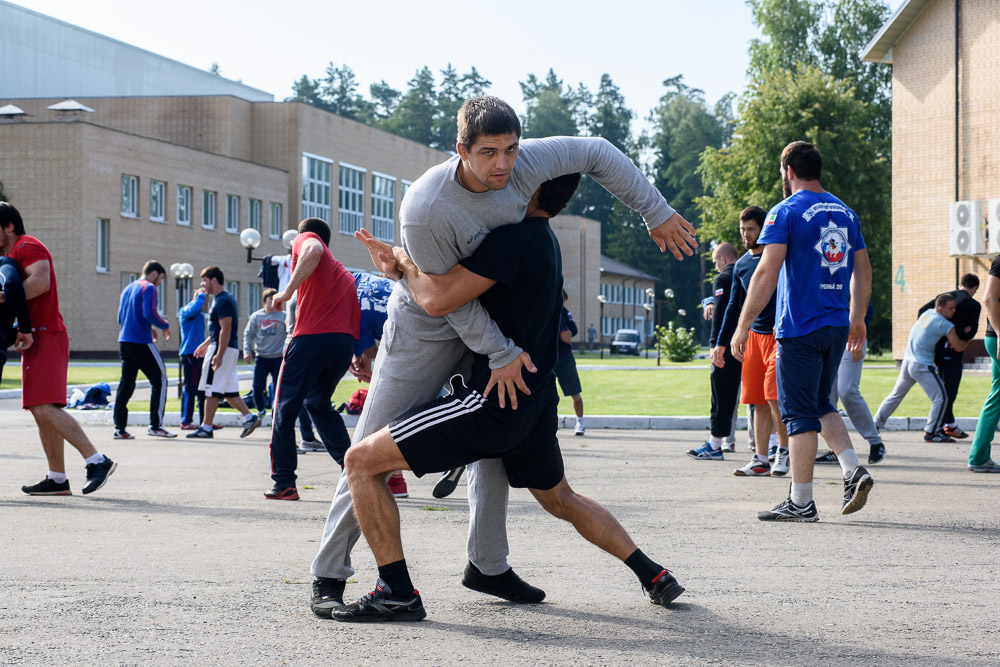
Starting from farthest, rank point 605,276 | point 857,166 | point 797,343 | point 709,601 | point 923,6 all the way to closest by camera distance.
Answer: point 605,276 → point 857,166 → point 923,6 → point 797,343 → point 709,601

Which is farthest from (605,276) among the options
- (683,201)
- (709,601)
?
(709,601)

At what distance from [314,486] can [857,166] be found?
1949 inches

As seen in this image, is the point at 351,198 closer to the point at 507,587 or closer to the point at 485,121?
the point at 507,587

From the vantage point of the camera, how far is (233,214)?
59.2m

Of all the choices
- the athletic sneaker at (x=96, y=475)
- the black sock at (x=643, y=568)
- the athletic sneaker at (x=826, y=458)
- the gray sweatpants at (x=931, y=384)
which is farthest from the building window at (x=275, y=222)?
the black sock at (x=643, y=568)

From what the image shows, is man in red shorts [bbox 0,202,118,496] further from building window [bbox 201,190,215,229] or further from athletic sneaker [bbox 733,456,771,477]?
building window [bbox 201,190,215,229]

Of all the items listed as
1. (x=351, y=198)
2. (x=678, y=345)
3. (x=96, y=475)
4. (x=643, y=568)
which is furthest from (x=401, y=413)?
(x=351, y=198)

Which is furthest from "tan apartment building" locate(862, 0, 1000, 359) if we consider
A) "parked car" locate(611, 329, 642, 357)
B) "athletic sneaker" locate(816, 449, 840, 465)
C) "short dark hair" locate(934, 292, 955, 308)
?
"parked car" locate(611, 329, 642, 357)

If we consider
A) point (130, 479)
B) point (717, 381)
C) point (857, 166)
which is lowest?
point (130, 479)

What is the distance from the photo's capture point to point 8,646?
4203 millimetres

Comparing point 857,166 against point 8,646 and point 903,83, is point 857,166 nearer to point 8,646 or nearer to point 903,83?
point 903,83

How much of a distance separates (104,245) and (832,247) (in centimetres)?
4726

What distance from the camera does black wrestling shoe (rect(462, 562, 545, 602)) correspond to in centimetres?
498

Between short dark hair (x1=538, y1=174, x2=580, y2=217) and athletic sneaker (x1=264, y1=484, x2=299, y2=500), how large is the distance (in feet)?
14.6
